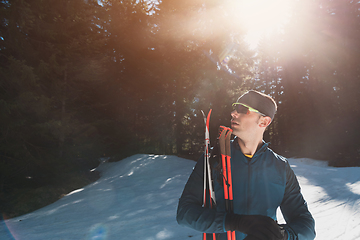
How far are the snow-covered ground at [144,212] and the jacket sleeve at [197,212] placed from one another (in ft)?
10.1

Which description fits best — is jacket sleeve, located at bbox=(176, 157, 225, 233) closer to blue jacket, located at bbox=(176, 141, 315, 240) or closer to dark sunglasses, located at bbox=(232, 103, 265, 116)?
blue jacket, located at bbox=(176, 141, 315, 240)

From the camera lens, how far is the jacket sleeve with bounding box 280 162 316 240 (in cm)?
139

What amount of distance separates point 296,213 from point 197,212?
0.72 m

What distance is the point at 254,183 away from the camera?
1498 mm

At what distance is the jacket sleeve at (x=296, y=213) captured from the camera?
139 centimetres

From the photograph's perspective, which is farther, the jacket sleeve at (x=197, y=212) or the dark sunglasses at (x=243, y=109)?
the dark sunglasses at (x=243, y=109)

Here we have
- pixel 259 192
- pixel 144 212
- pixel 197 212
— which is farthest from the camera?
pixel 144 212

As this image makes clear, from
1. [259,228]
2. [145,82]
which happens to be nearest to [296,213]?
[259,228]

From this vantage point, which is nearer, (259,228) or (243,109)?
(259,228)

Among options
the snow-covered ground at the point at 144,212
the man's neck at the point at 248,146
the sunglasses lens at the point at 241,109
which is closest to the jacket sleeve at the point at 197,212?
the man's neck at the point at 248,146

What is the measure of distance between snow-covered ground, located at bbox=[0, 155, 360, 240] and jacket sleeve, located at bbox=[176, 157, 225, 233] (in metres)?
3.07

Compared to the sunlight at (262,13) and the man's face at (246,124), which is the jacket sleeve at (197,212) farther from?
the sunlight at (262,13)

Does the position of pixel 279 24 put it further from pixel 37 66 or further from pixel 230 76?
pixel 37 66

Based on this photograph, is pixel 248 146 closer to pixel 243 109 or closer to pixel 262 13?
pixel 243 109
